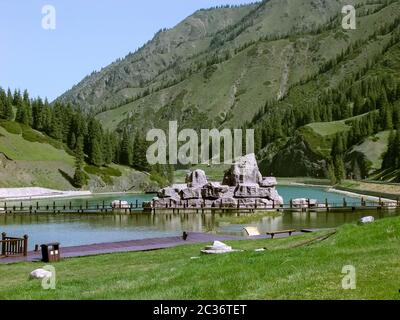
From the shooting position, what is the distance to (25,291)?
61.4 feet

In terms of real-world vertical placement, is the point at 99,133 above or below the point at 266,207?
above

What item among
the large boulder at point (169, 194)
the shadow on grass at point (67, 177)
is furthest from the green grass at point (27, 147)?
the large boulder at point (169, 194)

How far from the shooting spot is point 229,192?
10294 cm

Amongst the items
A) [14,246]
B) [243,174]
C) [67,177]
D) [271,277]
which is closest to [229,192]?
[243,174]

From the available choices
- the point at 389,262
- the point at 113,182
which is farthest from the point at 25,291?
the point at 113,182

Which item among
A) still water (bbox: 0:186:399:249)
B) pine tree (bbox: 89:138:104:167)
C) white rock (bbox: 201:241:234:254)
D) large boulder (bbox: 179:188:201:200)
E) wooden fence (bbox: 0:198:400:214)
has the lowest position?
still water (bbox: 0:186:399:249)

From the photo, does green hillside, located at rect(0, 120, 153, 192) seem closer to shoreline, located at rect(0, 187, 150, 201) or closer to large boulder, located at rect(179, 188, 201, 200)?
shoreline, located at rect(0, 187, 150, 201)

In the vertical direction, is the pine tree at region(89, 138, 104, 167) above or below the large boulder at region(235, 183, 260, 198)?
above

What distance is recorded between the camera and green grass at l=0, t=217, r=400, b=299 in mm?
15070

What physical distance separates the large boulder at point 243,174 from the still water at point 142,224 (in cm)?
1614

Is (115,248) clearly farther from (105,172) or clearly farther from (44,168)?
(105,172)

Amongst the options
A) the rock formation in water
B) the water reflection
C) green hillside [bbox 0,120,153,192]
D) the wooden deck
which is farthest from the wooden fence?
green hillside [bbox 0,120,153,192]
